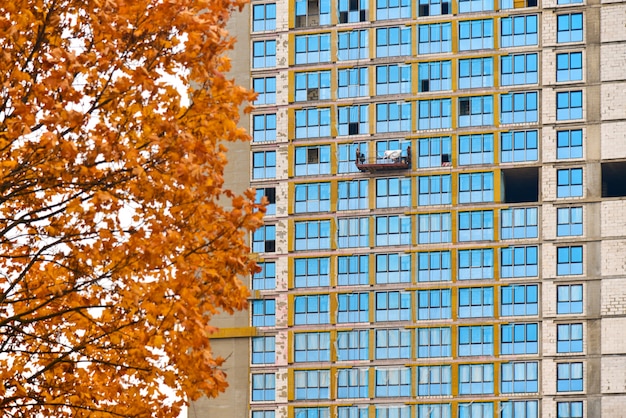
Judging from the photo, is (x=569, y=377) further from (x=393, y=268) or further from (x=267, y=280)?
(x=267, y=280)

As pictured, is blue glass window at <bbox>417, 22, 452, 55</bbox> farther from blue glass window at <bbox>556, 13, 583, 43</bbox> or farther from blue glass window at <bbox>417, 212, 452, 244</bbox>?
blue glass window at <bbox>417, 212, 452, 244</bbox>

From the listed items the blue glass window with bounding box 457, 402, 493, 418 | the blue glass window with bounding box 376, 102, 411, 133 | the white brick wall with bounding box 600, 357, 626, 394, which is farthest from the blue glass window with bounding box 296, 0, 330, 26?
the white brick wall with bounding box 600, 357, 626, 394

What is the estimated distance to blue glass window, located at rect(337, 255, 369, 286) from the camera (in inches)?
4579

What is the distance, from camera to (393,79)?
11838cm

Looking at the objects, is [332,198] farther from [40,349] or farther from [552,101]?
→ [40,349]

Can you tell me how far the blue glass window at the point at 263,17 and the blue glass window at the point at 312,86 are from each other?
448 cm

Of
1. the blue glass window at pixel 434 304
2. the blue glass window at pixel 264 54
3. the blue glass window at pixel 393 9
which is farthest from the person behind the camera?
the blue glass window at pixel 264 54

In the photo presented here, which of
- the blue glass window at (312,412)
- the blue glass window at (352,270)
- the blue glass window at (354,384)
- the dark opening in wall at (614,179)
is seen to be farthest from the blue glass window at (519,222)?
the blue glass window at (312,412)

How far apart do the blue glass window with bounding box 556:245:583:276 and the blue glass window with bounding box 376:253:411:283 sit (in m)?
9.55

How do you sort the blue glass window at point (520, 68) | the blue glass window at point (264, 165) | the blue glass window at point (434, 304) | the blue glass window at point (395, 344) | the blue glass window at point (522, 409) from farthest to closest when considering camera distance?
the blue glass window at point (264, 165) < the blue glass window at point (520, 68) < the blue glass window at point (395, 344) < the blue glass window at point (434, 304) < the blue glass window at point (522, 409)

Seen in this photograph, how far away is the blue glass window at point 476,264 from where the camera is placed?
113688mm

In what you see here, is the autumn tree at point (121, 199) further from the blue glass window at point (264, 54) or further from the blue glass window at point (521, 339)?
the blue glass window at point (264, 54)

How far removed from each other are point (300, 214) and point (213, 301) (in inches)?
3675

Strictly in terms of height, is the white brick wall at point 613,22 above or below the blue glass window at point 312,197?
above
